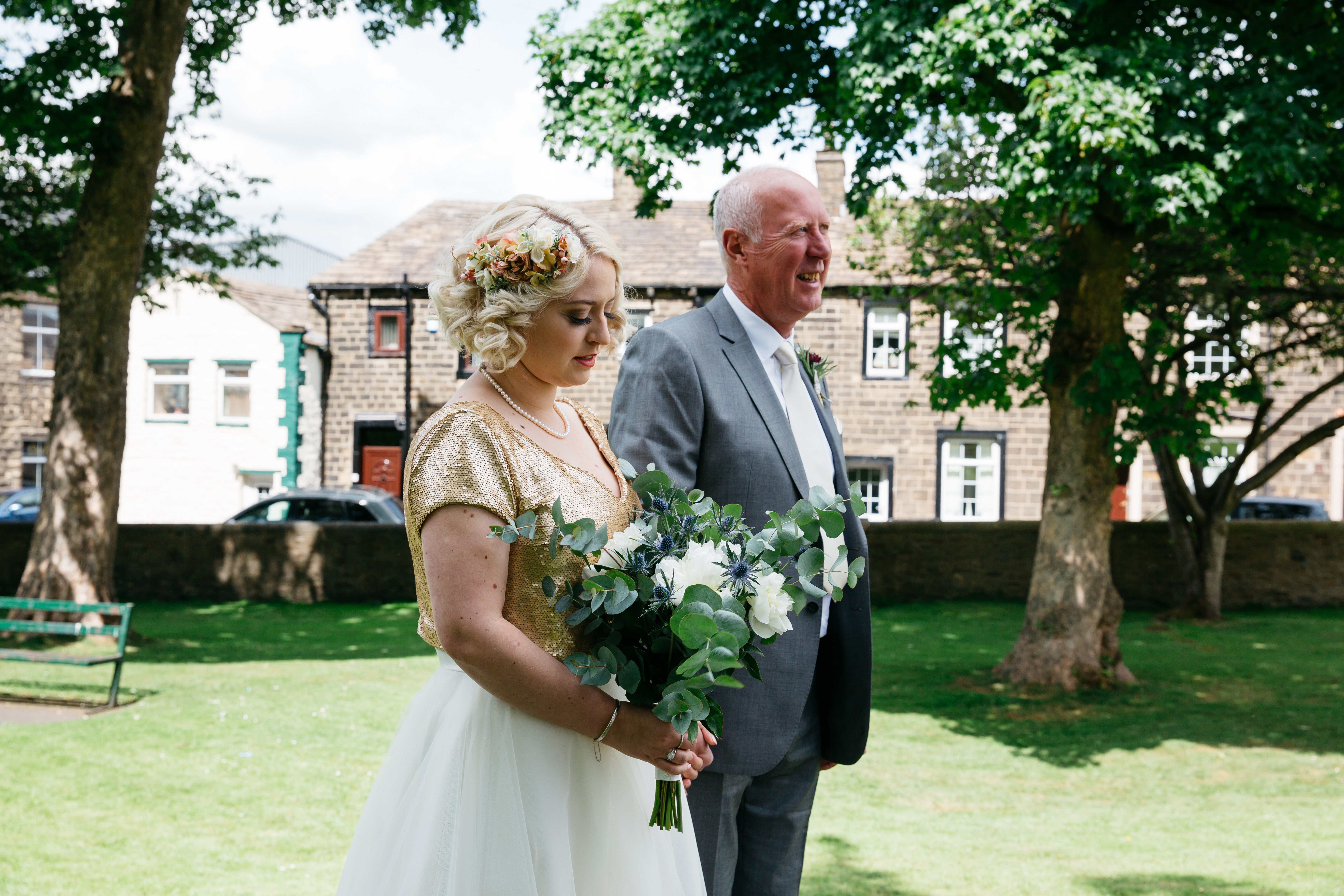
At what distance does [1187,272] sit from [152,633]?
12.9 m

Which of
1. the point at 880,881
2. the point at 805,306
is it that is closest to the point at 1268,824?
the point at 880,881

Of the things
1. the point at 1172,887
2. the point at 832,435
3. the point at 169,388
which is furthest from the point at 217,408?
the point at 832,435

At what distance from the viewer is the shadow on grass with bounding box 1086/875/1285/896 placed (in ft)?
16.0

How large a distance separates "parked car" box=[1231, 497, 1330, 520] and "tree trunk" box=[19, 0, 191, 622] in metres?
20.0

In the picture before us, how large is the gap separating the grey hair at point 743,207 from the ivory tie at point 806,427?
337 millimetres

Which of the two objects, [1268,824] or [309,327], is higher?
[309,327]

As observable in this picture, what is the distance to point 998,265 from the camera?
462 inches

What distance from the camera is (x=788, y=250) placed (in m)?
→ 2.90

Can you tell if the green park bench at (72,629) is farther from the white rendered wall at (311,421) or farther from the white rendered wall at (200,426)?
the white rendered wall at (200,426)

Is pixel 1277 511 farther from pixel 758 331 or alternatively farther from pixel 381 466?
pixel 758 331

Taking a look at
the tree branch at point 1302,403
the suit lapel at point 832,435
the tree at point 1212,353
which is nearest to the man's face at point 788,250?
the suit lapel at point 832,435

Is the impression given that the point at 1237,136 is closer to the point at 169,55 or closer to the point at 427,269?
the point at 169,55

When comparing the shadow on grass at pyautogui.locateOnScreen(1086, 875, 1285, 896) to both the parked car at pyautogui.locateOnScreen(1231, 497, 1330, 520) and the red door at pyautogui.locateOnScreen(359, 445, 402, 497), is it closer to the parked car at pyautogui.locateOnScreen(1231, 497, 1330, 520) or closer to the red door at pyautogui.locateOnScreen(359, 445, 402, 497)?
the parked car at pyautogui.locateOnScreen(1231, 497, 1330, 520)

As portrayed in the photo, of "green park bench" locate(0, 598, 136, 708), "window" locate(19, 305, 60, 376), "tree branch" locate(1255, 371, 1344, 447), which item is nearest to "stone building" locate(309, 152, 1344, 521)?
"tree branch" locate(1255, 371, 1344, 447)
